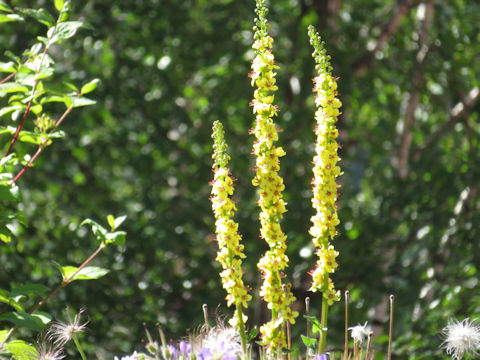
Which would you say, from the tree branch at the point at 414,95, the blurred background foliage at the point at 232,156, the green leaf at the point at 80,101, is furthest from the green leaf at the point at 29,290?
the tree branch at the point at 414,95

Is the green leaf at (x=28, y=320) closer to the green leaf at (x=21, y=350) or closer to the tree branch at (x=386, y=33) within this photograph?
the green leaf at (x=21, y=350)

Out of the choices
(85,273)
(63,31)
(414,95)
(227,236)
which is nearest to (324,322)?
(227,236)

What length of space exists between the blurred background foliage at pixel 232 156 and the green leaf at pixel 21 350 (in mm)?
1254

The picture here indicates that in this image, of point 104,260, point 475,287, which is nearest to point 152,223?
point 104,260

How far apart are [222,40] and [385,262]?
1166 millimetres

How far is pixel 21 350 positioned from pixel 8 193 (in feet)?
0.94

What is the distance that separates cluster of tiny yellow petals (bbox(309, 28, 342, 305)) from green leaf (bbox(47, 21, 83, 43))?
0.51m

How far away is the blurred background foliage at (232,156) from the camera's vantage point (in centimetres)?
261

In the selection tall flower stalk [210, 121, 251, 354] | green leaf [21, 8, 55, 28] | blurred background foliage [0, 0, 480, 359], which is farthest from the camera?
blurred background foliage [0, 0, 480, 359]

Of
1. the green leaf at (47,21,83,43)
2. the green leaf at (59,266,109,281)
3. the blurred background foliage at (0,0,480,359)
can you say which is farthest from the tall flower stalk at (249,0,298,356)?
the blurred background foliage at (0,0,480,359)

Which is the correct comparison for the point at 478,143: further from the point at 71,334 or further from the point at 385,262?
the point at 71,334

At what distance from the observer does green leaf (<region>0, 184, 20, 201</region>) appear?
4.00ft

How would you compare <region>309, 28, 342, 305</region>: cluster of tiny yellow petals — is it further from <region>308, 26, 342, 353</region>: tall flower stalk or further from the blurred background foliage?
the blurred background foliage

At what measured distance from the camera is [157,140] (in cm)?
294
